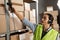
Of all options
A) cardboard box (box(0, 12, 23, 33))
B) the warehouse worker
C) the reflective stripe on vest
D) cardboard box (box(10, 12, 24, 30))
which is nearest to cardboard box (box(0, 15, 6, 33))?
cardboard box (box(0, 12, 23, 33))

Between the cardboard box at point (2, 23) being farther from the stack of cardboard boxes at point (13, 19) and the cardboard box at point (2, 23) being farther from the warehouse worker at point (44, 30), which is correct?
the warehouse worker at point (44, 30)

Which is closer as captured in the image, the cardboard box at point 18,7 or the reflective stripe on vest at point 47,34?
the cardboard box at point 18,7

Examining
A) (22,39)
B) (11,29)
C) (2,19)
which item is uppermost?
(2,19)

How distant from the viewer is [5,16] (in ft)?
7.28

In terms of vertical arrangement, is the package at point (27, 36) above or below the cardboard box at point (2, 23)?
below

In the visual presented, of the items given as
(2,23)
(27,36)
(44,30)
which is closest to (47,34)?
(44,30)

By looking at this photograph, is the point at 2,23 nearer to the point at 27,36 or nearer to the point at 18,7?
the point at 18,7

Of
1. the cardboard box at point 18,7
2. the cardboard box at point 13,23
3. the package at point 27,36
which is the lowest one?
the package at point 27,36

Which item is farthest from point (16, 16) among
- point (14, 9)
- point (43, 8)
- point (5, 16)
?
point (43, 8)

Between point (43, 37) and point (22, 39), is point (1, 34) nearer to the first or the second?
point (22, 39)

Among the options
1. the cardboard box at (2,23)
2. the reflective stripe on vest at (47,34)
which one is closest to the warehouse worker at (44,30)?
the reflective stripe on vest at (47,34)

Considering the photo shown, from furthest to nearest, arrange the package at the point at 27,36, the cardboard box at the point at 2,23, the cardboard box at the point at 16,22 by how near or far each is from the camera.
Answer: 1. the package at the point at 27,36
2. the cardboard box at the point at 16,22
3. the cardboard box at the point at 2,23

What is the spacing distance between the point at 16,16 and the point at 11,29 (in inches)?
10.6

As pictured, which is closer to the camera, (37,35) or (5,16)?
(5,16)
